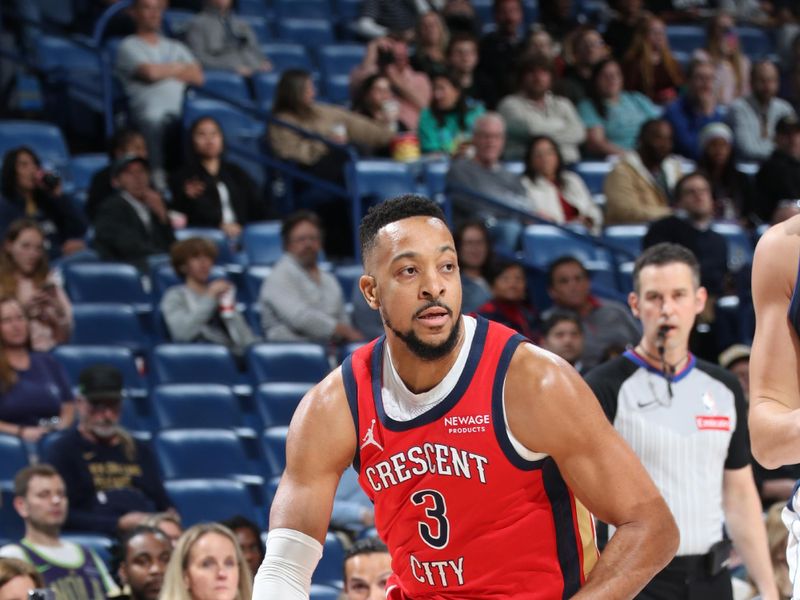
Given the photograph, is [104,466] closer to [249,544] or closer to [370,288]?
[249,544]

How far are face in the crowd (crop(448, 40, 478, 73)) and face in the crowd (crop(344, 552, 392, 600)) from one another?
637 cm

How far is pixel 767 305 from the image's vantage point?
10.6 feet

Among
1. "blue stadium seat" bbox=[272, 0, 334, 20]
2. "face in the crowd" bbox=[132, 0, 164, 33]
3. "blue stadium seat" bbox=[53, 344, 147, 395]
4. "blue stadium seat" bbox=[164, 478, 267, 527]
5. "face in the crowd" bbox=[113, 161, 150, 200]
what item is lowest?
"blue stadium seat" bbox=[164, 478, 267, 527]

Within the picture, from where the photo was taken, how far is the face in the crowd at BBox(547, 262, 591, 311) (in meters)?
8.91

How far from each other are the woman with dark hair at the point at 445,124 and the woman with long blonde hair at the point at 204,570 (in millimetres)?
5585

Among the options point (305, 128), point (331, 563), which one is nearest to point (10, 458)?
point (331, 563)

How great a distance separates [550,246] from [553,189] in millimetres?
664

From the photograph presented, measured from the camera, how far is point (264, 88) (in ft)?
37.3

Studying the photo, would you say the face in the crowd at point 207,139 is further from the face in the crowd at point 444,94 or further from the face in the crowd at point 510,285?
the face in the crowd at point 510,285

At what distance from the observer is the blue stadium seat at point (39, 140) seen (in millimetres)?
10078

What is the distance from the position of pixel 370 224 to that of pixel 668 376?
2031 mm

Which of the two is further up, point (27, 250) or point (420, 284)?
point (420, 284)

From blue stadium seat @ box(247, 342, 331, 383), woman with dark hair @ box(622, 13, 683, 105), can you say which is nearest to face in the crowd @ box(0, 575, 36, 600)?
blue stadium seat @ box(247, 342, 331, 383)

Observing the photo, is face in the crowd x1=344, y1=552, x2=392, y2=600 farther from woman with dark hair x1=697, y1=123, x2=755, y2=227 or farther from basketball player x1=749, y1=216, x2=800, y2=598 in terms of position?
woman with dark hair x1=697, y1=123, x2=755, y2=227
